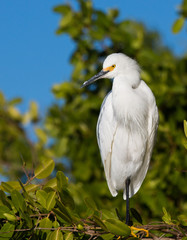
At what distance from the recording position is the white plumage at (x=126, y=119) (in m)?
2.38

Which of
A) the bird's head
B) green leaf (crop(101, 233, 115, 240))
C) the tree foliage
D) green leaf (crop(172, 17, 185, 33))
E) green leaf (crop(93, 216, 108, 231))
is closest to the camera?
green leaf (crop(93, 216, 108, 231))

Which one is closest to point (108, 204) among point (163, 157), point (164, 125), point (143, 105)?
point (163, 157)

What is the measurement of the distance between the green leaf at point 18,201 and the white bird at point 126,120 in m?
0.94

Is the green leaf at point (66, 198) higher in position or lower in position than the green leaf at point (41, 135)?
lower

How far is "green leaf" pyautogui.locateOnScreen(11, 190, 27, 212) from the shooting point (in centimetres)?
159

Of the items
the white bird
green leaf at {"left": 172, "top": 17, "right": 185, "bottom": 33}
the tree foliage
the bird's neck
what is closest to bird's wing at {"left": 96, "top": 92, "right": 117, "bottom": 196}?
the white bird

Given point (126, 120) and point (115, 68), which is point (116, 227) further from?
point (115, 68)

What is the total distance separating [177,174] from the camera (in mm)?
3014

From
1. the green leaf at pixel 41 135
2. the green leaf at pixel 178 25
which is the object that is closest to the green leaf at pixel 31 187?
the green leaf at pixel 178 25

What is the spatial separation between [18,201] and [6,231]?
156 millimetres

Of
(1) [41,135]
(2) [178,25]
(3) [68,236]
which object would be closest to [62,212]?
(3) [68,236]

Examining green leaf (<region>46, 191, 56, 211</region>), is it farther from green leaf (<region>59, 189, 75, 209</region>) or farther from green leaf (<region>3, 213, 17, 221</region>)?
green leaf (<region>3, 213, 17, 221</region>)

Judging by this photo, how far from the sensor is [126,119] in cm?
240

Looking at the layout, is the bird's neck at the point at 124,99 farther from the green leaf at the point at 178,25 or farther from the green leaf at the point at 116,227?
the green leaf at the point at 116,227
